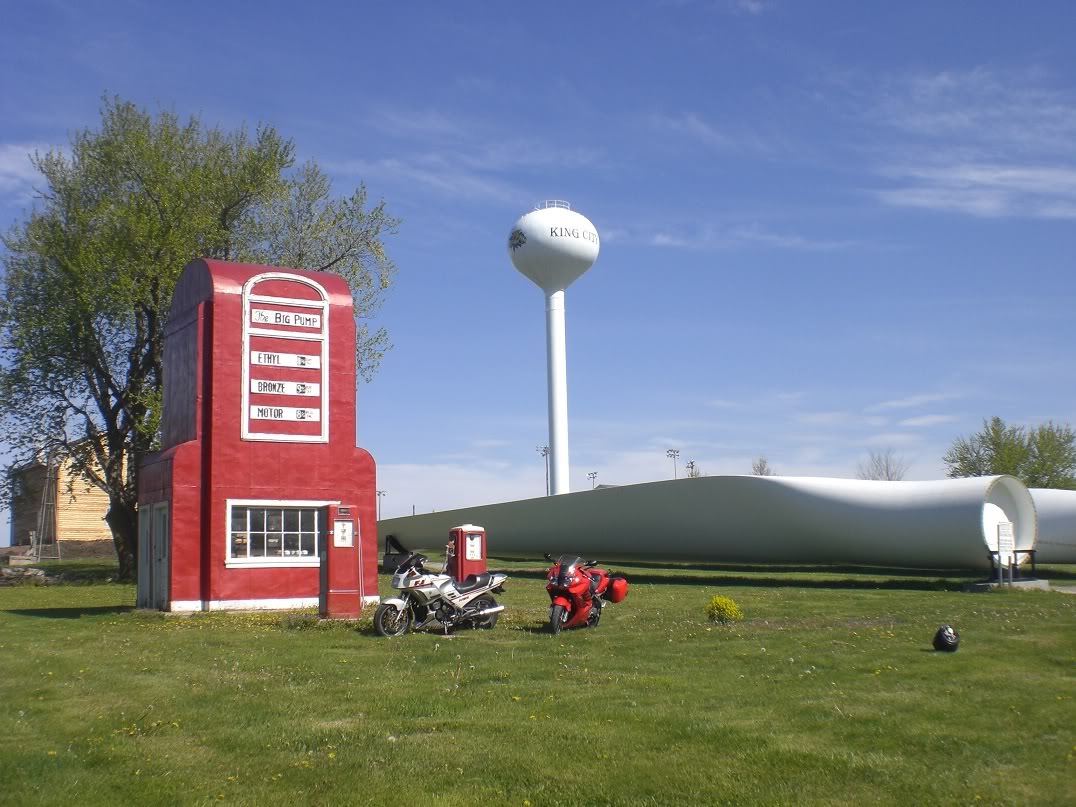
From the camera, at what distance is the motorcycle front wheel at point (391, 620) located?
15.0 meters

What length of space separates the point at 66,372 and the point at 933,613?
1055 inches

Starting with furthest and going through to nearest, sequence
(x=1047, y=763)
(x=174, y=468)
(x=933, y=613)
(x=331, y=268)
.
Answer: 1. (x=331, y=268)
2. (x=174, y=468)
3. (x=933, y=613)
4. (x=1047, y=763)

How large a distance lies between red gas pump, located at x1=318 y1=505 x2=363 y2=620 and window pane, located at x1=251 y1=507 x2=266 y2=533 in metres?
3.32

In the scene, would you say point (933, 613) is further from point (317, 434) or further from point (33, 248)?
point (33, 248)

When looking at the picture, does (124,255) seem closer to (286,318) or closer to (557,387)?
(286,318)

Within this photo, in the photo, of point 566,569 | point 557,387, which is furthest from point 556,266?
point 566,569

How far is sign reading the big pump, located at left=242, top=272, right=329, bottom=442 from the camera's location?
2102 cm

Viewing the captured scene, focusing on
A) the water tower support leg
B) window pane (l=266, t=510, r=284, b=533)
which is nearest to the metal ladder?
the water tower support leg

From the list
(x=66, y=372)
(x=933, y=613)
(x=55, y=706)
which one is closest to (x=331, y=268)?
(x=66, y=372)

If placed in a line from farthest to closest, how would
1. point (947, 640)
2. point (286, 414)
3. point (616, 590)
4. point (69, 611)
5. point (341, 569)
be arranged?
point (69, 611), point (286, 414), point (341, 569), point (616, 590), point (947, 640)

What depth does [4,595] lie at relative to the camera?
28.5m

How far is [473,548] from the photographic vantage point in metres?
21.7

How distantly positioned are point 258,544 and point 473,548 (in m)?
4.21

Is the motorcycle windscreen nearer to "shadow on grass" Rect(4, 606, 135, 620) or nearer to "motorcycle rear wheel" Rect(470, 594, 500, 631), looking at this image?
"motorcycle rear wheel" Rect(470, 594, 500, 631)
